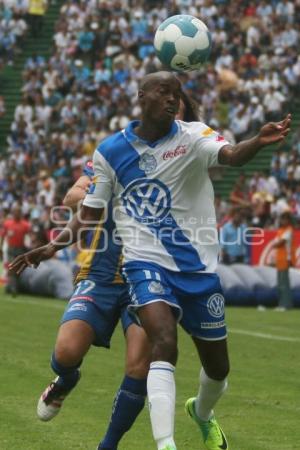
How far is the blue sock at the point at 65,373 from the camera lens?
812cm

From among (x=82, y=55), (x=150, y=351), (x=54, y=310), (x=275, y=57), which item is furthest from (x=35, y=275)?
(x=150, y=351)

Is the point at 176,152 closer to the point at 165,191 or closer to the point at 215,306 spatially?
the point at 165,191

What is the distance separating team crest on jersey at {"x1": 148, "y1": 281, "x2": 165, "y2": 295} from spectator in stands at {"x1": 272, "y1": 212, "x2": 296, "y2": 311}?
50.9 feet

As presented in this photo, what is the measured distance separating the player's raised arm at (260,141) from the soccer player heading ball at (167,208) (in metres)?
0.08

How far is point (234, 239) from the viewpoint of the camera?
25.5 m

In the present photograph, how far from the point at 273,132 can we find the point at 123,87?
28933 mm

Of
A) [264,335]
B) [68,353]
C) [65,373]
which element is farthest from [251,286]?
[68,353]

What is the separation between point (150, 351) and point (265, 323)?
1188 cm

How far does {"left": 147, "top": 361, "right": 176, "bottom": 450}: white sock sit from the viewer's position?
6812 millimetres

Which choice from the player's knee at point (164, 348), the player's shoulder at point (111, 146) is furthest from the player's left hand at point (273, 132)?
the player's knee at point (164, 348)

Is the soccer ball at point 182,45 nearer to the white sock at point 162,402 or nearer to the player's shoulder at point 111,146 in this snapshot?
the player's shoulder at point 111,146

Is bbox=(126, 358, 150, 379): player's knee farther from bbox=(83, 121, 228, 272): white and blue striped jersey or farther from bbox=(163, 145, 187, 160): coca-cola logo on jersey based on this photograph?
bbox=(163, 145, 187, 160): coca-cola logo on jersey

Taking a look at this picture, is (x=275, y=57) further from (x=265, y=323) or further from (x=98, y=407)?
(x=98, y=407)

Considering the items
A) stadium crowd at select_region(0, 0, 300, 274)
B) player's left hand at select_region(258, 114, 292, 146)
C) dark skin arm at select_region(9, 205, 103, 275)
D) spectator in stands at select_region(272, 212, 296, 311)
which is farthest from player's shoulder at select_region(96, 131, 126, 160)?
stadium crowd at select_region(0, 0, 300, 274)
